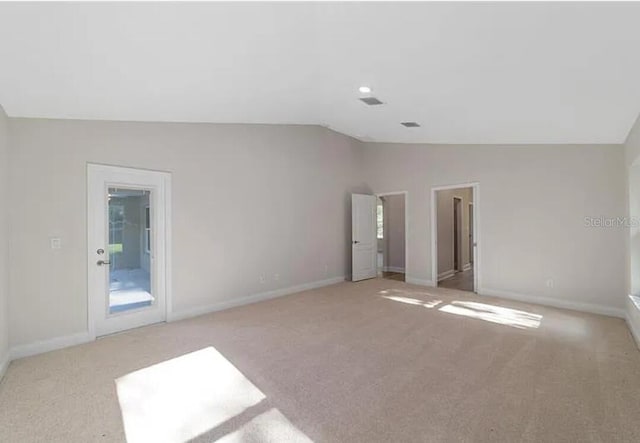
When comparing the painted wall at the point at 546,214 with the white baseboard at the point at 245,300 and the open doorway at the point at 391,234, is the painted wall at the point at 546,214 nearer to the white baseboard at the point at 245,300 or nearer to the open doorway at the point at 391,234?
the open doorway at the point at 391,234

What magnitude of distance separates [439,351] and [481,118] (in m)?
2.72

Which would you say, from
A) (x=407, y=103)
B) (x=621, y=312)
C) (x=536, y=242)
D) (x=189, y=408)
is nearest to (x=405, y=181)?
(x=536, y=242)

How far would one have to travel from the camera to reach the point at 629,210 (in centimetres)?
406

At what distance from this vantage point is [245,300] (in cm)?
539

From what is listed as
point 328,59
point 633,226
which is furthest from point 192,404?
point 633,226

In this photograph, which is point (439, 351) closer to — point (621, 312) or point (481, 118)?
point (481, 118)

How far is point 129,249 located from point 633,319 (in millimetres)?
6026

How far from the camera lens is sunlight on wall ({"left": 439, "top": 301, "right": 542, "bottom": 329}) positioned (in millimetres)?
4309

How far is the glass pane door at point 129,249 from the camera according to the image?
407 cm

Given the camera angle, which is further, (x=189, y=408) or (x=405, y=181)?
(x=405, y=181)

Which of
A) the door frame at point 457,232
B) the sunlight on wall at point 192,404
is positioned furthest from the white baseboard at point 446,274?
the sunlight on wall at point 192,404

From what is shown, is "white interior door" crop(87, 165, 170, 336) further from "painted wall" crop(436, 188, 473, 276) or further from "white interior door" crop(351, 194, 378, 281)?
"painted wall" crop(436, 188, 473, 276)

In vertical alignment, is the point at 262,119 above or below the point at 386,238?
above

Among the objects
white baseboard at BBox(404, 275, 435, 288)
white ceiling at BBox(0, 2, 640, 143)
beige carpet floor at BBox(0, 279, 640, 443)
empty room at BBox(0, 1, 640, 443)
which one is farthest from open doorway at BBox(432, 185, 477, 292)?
white ceiling at BBox(0, 2, 640, 143)
